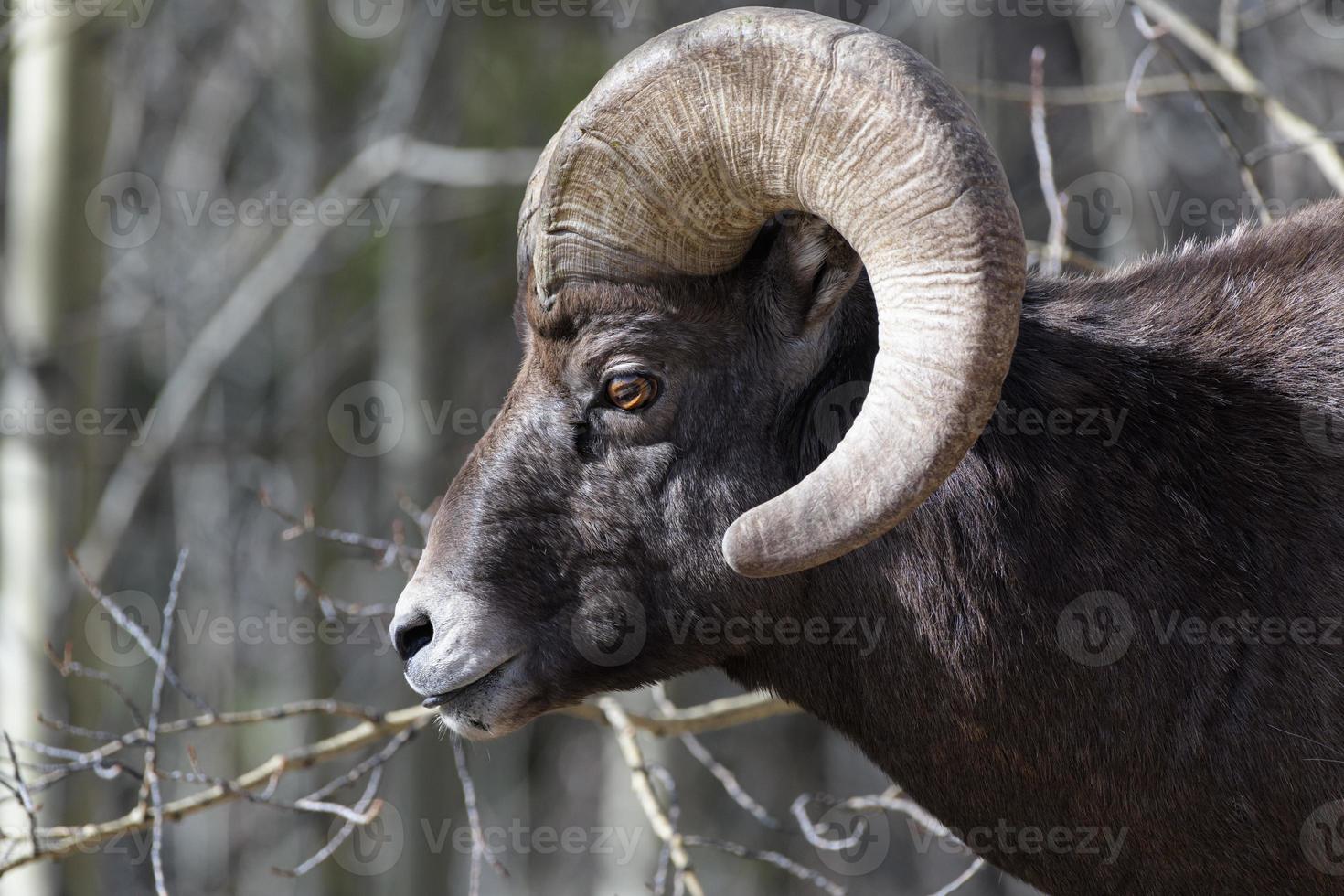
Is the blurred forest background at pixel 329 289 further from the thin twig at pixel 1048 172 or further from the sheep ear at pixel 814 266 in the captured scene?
the sheep ear at pixel 814 266

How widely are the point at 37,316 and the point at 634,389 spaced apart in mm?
5516

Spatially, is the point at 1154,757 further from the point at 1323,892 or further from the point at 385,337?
the point at 385,337

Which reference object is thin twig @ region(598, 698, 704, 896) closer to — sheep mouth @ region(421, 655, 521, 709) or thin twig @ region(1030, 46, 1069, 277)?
sheep mouth @ region(421, 655, 521, 709)

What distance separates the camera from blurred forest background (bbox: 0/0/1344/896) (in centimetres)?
772

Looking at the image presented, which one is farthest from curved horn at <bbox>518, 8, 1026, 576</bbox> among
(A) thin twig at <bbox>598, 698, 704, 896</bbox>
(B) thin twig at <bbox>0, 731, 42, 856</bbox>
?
(B) thin twig at <bbox>0, 731, 42, 856</bbox>

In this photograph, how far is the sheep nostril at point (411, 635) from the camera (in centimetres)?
359

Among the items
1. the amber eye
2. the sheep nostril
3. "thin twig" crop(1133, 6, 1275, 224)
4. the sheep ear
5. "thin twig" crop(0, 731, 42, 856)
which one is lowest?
"thin twig" crop(0, 731, 42, 856)

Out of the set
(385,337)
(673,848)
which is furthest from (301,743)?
(673,848)

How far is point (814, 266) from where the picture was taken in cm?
359

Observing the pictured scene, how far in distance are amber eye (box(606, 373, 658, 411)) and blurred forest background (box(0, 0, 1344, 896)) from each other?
170cm

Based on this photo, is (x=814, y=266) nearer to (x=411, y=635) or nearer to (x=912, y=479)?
(x=912, y=479)

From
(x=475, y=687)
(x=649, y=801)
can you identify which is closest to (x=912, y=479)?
(x=475, y=687)

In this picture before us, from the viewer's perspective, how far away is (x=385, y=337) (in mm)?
12727

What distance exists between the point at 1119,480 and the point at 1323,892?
1.06m
